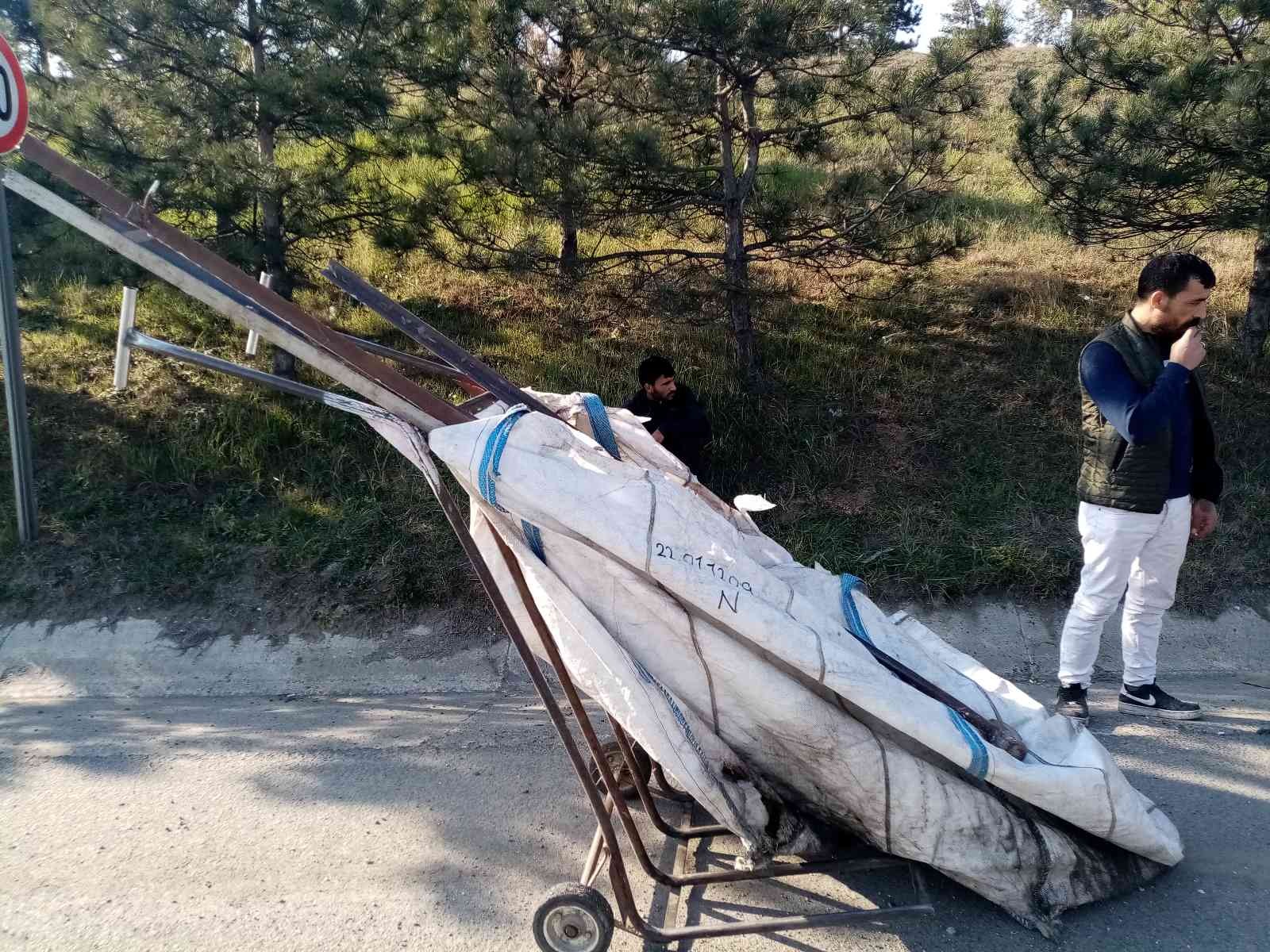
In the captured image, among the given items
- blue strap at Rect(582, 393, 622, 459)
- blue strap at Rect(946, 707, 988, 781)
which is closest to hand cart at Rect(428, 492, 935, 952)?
blue strap at Rect(946, 707, 988, 781)

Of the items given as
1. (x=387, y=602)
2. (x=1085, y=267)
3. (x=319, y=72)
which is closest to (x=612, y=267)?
(x=319, y=72)

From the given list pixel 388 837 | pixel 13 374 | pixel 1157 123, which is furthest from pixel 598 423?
pixel 1157 123

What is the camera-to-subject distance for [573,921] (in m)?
2.57

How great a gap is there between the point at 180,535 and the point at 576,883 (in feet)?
13.4

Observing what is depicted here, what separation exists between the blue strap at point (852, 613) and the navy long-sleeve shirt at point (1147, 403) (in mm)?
1301

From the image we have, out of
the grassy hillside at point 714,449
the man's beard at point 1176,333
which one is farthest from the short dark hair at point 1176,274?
the grassy hillside at point 714,449

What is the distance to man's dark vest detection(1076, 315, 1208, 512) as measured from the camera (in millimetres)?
3662

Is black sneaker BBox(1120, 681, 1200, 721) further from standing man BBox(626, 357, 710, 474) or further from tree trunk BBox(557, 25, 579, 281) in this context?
tree trunk BBox(557, 25, 579, 281)

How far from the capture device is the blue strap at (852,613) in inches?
119

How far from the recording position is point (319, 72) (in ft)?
19.8

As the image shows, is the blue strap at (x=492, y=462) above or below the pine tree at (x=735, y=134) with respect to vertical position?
below

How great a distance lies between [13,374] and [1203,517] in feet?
19.8

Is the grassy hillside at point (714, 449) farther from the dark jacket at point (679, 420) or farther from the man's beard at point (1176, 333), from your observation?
the man's beard at point (1176, 333)

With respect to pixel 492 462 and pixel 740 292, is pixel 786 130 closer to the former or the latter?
Answer: pixel 740 292
